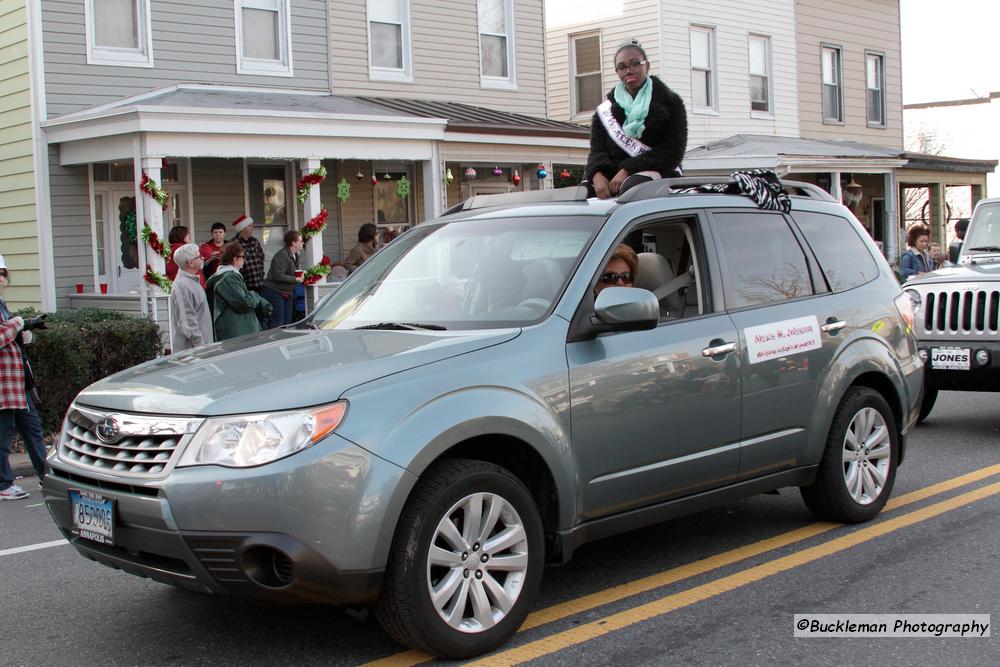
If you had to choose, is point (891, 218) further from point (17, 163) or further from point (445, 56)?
point (17, 163)

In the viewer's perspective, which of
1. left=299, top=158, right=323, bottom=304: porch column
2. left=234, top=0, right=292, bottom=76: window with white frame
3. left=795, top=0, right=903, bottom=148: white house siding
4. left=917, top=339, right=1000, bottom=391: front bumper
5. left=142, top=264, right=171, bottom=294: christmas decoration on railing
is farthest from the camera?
left=795, top=0, right=903, bottom=148: white house siding

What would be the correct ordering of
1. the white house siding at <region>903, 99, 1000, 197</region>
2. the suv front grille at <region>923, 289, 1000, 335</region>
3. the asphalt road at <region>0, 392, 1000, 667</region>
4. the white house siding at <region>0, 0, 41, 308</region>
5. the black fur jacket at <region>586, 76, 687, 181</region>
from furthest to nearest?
the white house siding at <region>903, 99, 1000, 197</region> < the white house siding at <region>0, 0, 41, 308</region> < the suv front grille at <region>923, 289, 1000, 335</region> < the black fur jacket at <region>586, 76, 687, 181</region> < the asphalt road at <region>0, 392, 1000, 667</region>

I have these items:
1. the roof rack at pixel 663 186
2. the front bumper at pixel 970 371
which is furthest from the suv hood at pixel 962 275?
the roof rack at pixel 663 186

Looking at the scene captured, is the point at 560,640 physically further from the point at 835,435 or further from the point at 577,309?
the point at 835,435

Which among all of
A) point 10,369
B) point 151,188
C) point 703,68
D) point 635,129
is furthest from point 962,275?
point 703,68

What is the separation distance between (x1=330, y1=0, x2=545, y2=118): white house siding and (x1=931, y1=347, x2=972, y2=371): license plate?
11.4 metres

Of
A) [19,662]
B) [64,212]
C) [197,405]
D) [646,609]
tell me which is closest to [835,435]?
[646,609]

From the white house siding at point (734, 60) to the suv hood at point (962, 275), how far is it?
1386cm

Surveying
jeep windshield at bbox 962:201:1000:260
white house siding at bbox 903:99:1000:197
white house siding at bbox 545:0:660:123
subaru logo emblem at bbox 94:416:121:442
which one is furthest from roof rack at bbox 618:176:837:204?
white house siding at bbox 903:99:1000:197

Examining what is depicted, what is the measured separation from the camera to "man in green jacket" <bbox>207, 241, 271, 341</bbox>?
1075 centimetres

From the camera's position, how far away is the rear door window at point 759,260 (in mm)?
5699

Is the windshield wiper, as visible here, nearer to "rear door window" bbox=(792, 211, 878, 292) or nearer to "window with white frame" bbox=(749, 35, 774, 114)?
"rear door window" bbox=(792, 211, 878, 292)

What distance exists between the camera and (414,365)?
4.33 meters

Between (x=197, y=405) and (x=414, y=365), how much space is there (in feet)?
2.74
